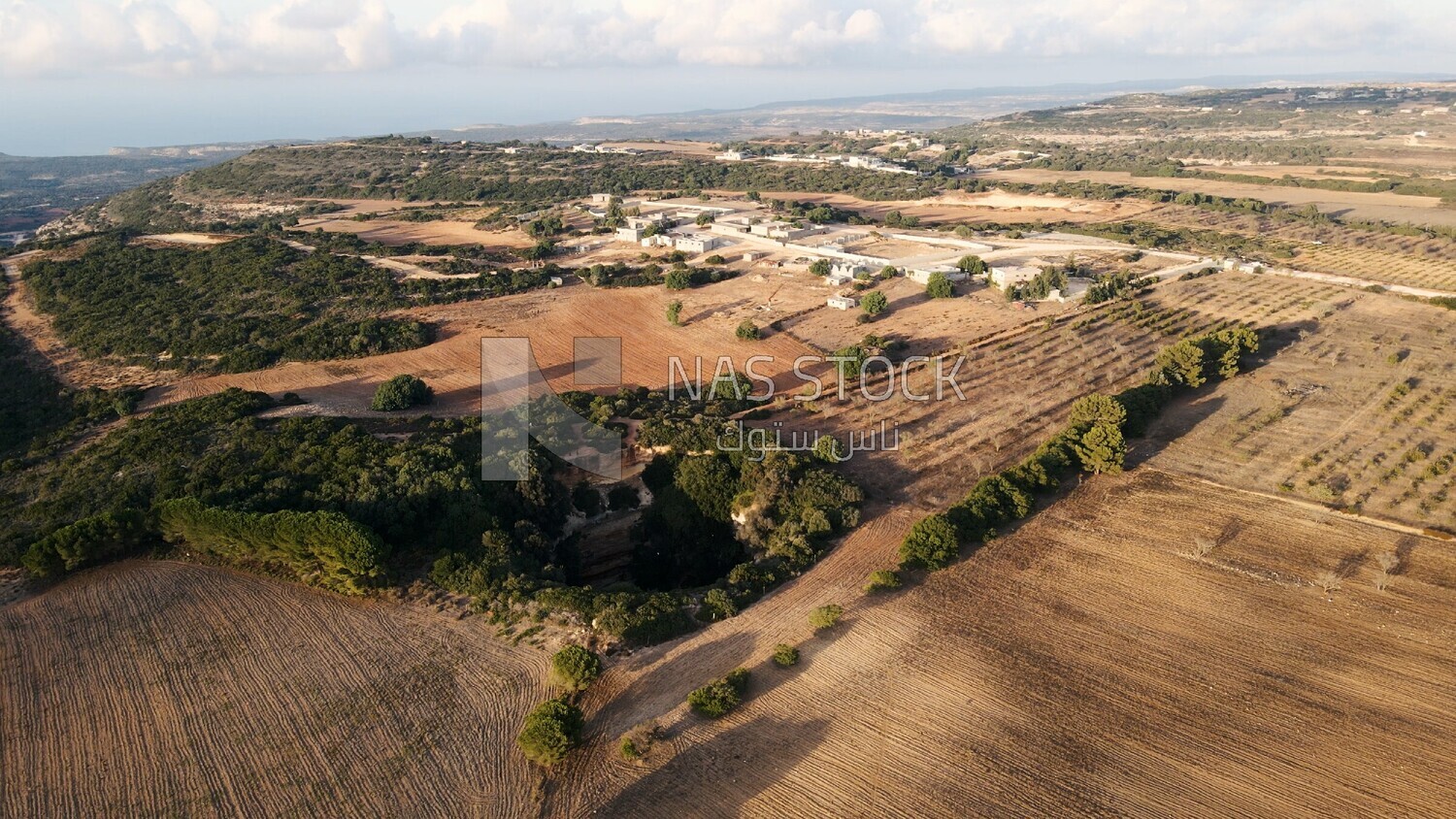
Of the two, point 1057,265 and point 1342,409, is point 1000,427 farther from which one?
point 1057,265

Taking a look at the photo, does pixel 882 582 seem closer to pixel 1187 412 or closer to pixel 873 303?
pixel 1187 412

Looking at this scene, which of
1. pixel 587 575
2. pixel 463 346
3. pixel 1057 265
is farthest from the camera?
pixel 1057 265

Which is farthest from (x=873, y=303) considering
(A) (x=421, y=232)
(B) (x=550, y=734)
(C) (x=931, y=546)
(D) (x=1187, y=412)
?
(A) (x=421, y=232)

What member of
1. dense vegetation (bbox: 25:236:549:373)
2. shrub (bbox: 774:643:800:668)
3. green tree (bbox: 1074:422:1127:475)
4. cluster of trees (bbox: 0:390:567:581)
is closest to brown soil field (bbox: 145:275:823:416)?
dense vegetation (bbox: 25:236:549:373)

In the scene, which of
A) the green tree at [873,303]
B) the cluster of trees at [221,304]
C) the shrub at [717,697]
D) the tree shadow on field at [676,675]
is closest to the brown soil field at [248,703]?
the tree shadow on field at [676,675]

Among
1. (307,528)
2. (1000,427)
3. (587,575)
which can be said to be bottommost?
(587,575)

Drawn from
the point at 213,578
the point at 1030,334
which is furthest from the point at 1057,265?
the point at 213,578

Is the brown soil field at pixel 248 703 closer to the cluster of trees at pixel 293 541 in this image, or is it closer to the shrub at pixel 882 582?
the cluster of trees at pixel 293 541
